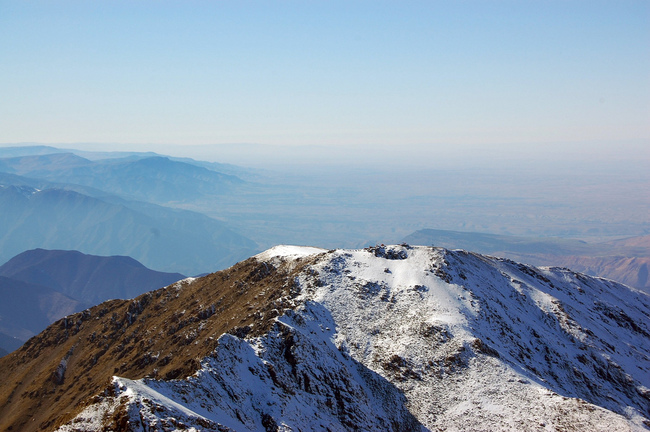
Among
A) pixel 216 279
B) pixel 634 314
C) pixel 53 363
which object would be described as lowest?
pixel 53 363

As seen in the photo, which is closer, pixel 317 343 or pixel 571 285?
pixel 317 343

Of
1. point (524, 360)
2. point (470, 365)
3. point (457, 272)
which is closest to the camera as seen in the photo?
point (470, 365)

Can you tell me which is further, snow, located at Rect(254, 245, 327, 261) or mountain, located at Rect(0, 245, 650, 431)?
snow, located at Rect(254, 245, 327, 261)

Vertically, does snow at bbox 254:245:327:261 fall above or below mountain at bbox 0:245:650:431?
above

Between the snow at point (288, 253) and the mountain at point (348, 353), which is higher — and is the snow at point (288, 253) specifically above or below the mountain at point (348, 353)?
above

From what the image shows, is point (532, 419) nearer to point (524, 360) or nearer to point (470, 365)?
point (470, 365)

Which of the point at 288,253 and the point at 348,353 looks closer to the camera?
the point at 348,353

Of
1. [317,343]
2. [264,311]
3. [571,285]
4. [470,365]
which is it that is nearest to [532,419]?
[470,365]

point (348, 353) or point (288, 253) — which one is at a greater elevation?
point (288, 253)
